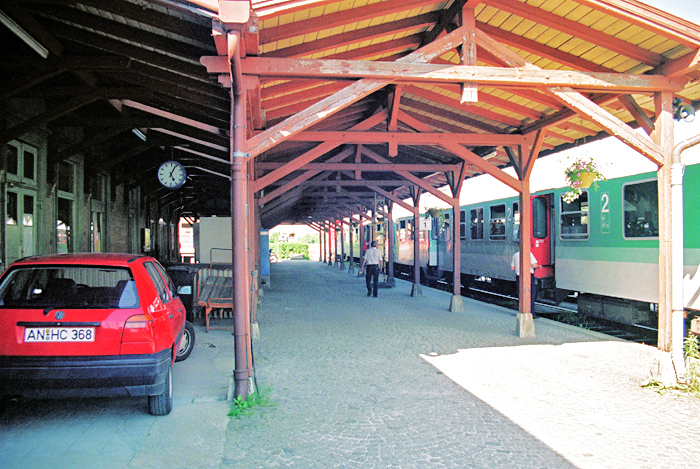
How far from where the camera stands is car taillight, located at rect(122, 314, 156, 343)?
4.07 meters

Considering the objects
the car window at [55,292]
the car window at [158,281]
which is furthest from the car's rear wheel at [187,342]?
the car window at [55,292]

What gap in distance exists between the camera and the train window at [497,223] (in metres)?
13.7

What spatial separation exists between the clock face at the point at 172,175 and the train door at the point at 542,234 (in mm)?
8178

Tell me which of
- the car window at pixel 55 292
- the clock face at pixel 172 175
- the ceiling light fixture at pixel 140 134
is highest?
the ceiling light fixture at pixel 140 134

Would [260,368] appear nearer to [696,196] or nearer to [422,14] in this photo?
[422,14]

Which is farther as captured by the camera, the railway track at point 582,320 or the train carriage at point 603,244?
the railway track at point 582,320

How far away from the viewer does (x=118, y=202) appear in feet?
42.2

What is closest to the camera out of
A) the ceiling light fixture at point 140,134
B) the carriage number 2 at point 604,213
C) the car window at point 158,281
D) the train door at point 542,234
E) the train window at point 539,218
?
the car window at point 158,281

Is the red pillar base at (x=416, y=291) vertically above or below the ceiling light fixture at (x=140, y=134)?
below

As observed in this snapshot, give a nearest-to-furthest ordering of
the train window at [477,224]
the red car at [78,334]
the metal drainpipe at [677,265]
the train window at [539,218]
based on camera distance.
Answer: the red car at [78,334] < the metal drainpipe at [677,265] < the train window at [539,218] < the train window at [477,224]

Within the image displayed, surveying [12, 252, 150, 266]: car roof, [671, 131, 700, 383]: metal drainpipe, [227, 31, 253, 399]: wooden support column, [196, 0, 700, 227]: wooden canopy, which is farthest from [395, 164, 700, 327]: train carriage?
[12, 252, 150, 266]: car roof

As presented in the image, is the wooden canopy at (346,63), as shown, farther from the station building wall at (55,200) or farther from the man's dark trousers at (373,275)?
the man's dark trousers at (373,275)

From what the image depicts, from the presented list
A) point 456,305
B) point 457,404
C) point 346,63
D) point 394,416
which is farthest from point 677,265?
point 456,305

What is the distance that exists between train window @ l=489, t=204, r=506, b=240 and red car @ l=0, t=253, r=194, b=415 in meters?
11.0
